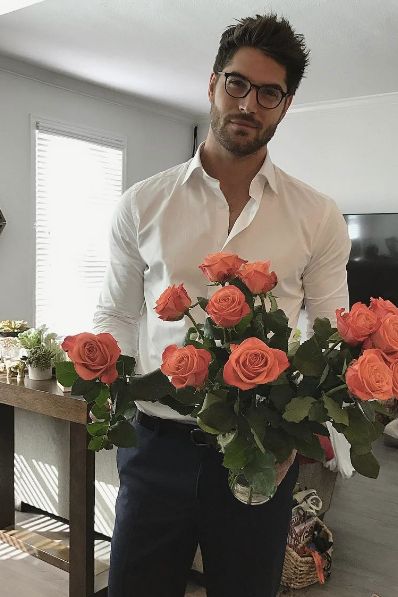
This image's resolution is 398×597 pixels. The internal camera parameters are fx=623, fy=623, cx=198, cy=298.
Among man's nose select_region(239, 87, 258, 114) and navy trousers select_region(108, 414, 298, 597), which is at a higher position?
man's nose select_region(239, 87, 258, 114)

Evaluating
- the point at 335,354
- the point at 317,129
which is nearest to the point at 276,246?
the point at 335,354

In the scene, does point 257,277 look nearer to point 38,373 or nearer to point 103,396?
point 103,396

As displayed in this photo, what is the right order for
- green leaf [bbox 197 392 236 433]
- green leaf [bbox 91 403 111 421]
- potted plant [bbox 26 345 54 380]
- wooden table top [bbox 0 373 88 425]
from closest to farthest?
green leaf [bbox 197 392 236 433] < green leaf [bbox 91 403 111 421] < wooden table top [bbox 0 373 88 425] < potted plant [bbox 26 345 54 380]

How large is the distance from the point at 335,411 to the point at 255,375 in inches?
5.0

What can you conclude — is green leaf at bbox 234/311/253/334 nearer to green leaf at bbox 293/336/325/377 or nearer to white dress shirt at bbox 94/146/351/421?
green leaf at bbox 293/336/325/377

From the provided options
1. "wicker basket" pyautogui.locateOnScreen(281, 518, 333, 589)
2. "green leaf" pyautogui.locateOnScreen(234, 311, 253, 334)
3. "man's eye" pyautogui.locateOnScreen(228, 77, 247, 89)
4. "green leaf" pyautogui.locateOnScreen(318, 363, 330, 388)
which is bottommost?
"wicker basket" pyautogui.locateOnScreen(281, 518, 333, 589)

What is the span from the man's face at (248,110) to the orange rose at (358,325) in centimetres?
47

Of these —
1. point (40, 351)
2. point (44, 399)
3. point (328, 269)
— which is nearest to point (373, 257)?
point (40, 351)

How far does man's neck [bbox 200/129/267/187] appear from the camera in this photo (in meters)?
1.22

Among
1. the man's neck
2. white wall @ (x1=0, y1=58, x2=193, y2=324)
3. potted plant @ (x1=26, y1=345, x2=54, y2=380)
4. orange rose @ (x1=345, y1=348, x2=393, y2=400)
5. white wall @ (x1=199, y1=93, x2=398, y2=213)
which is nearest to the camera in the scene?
orange rose @ (x1=345, y1=348, x2=393, y2=400)

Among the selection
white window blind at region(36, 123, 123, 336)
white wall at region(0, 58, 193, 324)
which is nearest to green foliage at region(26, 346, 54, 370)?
white wall at region(0, 58, 193, 324)

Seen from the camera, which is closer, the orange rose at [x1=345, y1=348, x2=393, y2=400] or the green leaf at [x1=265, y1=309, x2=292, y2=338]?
the orange rose at [x1=345, y1=348, x2=393, y2=400]

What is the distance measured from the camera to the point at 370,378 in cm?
69

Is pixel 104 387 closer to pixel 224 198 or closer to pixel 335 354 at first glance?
pixel 335 354
